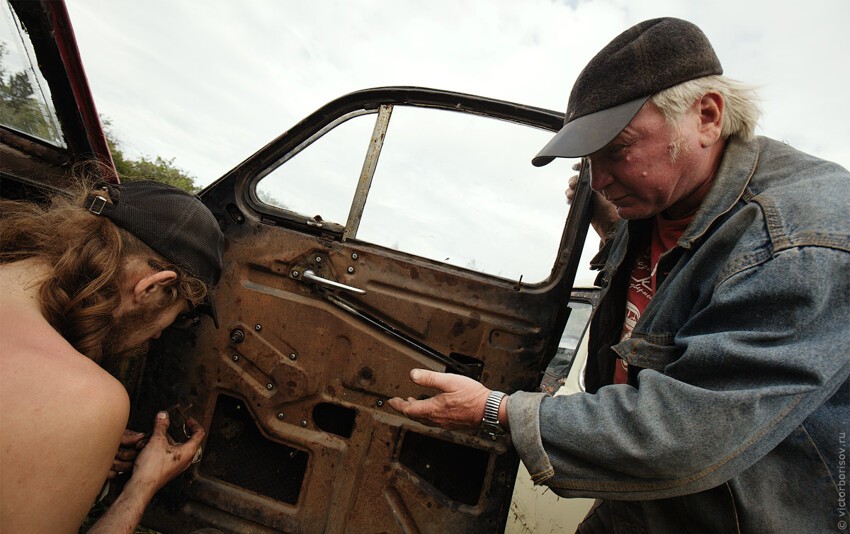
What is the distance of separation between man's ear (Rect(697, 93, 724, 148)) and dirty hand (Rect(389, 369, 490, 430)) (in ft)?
3.21

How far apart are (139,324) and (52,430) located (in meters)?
0.47

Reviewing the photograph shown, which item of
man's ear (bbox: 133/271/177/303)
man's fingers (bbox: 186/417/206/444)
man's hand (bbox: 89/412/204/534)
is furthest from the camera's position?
man's fingers (bbox: 186/417/206/444)

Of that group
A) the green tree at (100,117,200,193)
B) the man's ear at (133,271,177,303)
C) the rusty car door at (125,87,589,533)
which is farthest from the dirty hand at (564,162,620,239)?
the green tree at (100,117,200,193)

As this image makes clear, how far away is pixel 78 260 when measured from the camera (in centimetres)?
128

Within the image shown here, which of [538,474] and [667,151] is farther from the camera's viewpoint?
[667,151]

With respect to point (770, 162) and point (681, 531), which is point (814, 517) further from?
point (770, 162)

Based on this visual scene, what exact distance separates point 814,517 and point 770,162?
0.90 m

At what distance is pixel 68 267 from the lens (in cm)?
127

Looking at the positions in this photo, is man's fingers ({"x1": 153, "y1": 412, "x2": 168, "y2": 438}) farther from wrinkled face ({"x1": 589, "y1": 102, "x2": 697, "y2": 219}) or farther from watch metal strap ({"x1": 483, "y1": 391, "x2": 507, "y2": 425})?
wrinkled face ({"x1": 589, "y1": 102, "x2": 697, "y2": 219})

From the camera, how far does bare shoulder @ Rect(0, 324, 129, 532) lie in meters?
0.95

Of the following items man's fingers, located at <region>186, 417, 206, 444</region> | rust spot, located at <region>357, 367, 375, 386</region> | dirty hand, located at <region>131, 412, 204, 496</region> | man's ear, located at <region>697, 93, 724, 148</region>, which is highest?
man's ear, located at <region>697, 93, 724, 148</region>

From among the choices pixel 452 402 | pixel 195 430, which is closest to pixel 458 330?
pixel 452 402

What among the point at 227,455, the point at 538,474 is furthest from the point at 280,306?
the point at 538,474

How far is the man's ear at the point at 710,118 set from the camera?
1276mm
